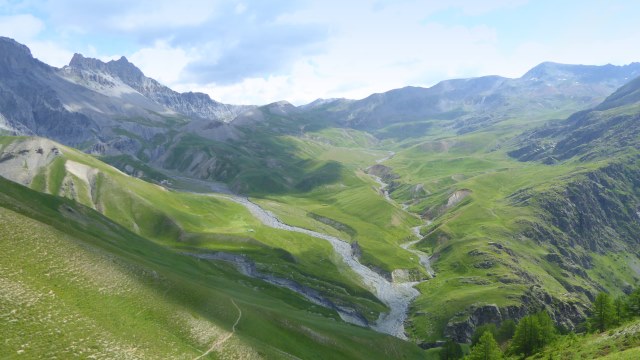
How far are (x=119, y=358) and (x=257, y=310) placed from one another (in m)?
38.2

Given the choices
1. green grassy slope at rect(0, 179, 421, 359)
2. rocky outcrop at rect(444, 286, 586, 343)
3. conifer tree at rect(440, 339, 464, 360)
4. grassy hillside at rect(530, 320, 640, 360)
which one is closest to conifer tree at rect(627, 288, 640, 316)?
grassy hillside at rect(530, 320, 640, 360)

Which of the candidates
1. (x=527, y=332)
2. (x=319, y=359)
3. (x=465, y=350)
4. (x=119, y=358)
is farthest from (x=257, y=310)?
(x=465, y=350)

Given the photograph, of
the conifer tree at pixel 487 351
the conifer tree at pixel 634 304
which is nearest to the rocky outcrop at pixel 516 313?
Answer: the conifer tree at pixel 634 304

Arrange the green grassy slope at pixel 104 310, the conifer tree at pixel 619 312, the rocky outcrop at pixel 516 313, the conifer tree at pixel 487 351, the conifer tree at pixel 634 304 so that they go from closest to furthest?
the green grassy slope at pixel 104 310 < the conifer tree at pixel 487 351 < the conifer tree at pixel 619 312 < the conifer tree at pixel 634 304 < the rocky outcrop at pixel 516 313

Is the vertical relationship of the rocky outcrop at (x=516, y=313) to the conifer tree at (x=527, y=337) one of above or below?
below

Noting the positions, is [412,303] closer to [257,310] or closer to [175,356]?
[257,310]

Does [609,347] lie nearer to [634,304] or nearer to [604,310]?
[604,310]

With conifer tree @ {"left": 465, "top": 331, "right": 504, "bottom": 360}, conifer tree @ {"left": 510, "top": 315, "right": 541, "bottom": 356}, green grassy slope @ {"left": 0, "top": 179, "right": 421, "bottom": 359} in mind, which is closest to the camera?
green grassy slope @ {"left": 0, "top": 179, "right": 421, "bottom": 359}

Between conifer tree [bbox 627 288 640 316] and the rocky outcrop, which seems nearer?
conifer tree [bbox 627 288 640 316]

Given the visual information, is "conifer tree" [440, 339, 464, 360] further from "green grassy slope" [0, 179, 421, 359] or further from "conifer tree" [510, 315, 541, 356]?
"green grassy slope" [0, 179, 421, 359]

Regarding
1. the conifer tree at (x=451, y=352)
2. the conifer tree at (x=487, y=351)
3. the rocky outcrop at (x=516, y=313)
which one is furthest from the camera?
the rocky outcrop at (x=516, y=313)

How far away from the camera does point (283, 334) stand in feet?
286

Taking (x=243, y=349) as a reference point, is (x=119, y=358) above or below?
above

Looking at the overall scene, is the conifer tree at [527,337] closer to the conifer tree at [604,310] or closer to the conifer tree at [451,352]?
the conifer tree at [604,310]
